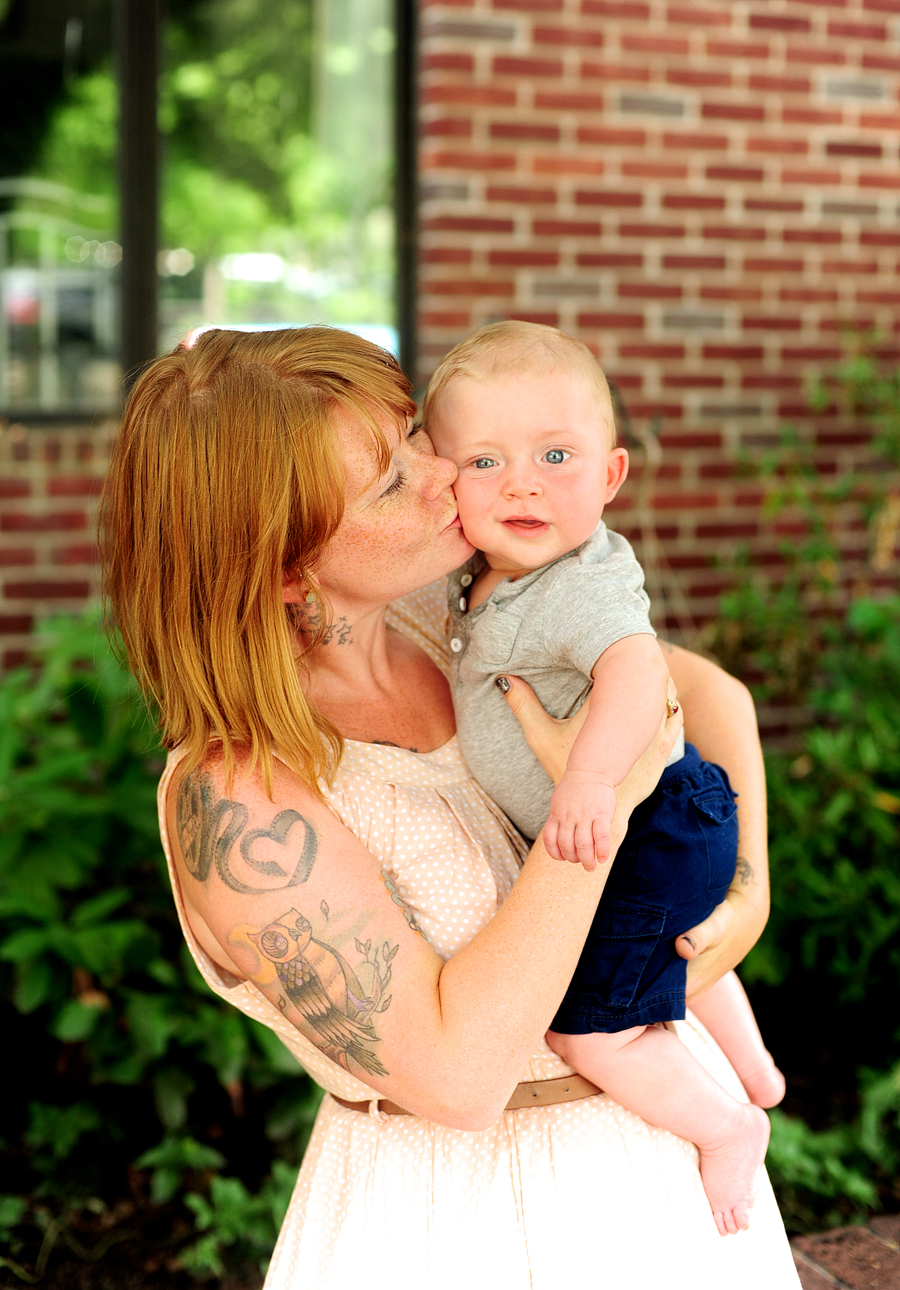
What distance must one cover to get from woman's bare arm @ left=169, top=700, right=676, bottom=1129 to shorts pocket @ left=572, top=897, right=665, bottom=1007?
12 centimetres

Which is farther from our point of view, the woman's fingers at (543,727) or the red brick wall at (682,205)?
the red brick wall at (682,205)

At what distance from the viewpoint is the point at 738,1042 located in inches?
67.1

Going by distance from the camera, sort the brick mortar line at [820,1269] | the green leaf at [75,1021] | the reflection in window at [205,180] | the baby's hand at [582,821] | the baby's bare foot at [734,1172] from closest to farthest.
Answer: the baby's hand at [582,821]
the baby's bare foot at [734,1172]
the brick mortar line at [820,1269]
the green leaf at [75,1021]
the reflection in window at [205,180]

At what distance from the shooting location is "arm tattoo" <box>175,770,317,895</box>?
1.29 meters

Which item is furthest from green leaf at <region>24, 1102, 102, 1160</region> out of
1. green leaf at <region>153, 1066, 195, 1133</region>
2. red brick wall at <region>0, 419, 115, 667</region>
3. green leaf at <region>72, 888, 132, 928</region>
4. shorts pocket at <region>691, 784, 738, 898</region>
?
shorts pocket at <region>691, 784, 738, 898</region>

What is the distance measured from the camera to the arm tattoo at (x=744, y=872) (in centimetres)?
160

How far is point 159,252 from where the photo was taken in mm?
4148

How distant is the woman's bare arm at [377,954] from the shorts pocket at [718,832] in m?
0.19

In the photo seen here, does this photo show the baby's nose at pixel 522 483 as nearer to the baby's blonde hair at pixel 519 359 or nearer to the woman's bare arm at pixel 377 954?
the baby's blonde hair at pixel 519 359

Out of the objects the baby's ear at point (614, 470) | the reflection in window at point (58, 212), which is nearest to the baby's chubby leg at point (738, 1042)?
the baby's ear at point (614, 470)

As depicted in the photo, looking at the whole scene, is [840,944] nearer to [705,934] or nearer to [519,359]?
[705,934]

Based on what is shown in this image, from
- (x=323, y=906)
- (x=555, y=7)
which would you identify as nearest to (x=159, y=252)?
(x=555, y=7)

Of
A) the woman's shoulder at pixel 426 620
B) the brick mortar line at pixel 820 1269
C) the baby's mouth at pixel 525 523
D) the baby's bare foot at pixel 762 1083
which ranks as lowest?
the brick mortar line at pixel 820 1269

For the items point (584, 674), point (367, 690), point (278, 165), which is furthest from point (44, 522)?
point (584, 674)
